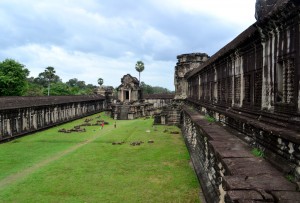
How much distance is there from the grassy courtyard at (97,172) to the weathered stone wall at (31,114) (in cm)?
298

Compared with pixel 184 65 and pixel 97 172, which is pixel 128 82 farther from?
pixel 97 172

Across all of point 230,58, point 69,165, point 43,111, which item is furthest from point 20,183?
point 43,111

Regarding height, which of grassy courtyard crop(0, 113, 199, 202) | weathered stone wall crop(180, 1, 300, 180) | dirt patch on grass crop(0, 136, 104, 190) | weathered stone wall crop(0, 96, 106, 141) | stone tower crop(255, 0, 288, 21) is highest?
stone tower crop(255, 0, 288, 21)

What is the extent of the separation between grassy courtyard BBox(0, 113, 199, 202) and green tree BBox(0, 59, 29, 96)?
23003 mm

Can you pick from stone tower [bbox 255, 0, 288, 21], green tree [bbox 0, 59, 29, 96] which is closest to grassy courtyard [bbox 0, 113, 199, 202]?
stone tower [bbox 255, 0, 288, 21]

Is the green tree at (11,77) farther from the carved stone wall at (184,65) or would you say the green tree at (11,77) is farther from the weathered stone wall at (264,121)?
the weathered stone wall at (264,121)

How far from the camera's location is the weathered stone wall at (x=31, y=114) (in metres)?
21.3

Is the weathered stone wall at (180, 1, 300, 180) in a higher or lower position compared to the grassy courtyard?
higher

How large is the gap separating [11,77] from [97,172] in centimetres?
3389

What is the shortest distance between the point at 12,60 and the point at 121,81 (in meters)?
17.4

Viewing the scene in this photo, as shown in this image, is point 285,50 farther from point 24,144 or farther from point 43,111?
point 43,111

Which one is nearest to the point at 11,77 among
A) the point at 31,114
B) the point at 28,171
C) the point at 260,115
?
the point at 31,114

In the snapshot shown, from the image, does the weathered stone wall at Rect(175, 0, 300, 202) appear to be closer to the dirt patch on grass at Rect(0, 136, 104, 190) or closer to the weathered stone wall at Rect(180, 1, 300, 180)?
the weathered stone wall at Rect(180, 1, 300, 180)

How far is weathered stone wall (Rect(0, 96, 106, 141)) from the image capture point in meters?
21.3
